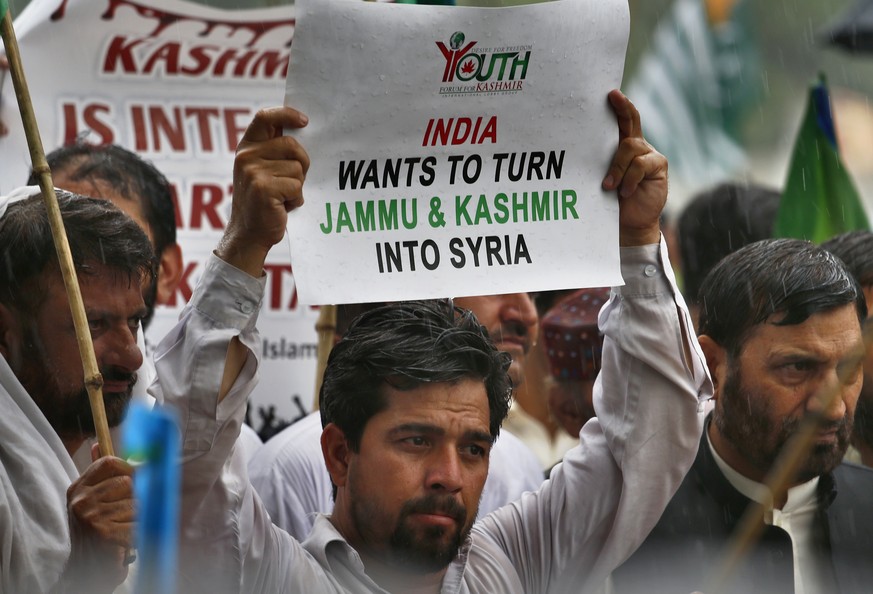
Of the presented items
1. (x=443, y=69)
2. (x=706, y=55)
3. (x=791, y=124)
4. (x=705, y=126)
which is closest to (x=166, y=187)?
(x=443, y=69)

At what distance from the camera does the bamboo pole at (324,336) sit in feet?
16.1

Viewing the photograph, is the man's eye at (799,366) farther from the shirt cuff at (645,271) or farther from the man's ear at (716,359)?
the shirt cuff at (645,271)

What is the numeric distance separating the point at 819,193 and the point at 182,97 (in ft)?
7.44

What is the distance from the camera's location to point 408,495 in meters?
3.03

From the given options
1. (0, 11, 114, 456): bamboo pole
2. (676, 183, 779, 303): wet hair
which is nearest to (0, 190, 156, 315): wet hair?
(0, 11, 114, 456): bamboo pole

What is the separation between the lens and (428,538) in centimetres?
300

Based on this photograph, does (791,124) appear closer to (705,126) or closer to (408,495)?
(705,126)

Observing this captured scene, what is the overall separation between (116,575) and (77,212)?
938 millimetres

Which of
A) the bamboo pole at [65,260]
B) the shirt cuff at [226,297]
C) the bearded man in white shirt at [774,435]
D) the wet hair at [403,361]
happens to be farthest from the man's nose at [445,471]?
the bearded man in white shirt at [774,435]

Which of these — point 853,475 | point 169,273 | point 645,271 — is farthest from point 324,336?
point 645,271

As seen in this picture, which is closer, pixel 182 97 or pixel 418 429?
pixel 418 429

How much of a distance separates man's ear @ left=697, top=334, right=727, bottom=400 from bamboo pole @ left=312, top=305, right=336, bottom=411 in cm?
148

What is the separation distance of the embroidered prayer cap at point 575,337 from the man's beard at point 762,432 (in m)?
0.96

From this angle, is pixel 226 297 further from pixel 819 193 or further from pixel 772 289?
pixel 819 193
